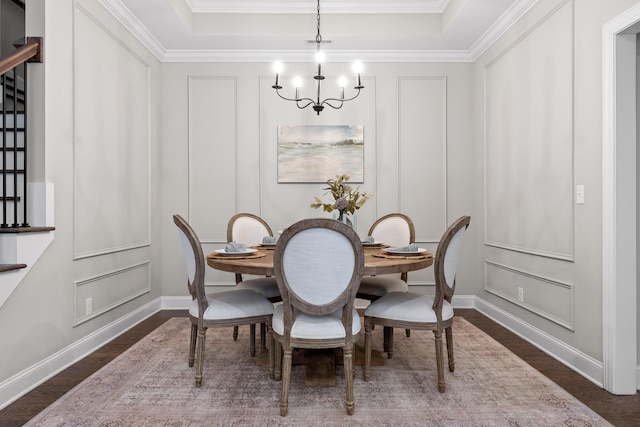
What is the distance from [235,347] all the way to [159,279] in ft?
5.46

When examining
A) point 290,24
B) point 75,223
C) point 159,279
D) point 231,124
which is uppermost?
point 290,24

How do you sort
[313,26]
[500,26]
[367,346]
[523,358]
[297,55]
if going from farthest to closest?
[297,55] < [313,26] < [500,26] < [523,358] < [367,346]

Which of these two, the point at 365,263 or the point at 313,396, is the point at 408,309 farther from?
the point at 313,396

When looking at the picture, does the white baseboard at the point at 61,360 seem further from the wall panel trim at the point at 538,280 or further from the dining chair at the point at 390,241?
the wall panel trim at the point at 538,280

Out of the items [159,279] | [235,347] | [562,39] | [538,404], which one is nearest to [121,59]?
[159,279]

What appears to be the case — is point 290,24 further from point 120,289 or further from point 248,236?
point 120,289

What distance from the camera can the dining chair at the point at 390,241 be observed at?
10.3ft

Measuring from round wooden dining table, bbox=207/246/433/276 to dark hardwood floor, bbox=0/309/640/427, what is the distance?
1121mm

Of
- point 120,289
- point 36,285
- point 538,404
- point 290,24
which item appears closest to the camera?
point 538,404

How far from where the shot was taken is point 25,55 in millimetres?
2385

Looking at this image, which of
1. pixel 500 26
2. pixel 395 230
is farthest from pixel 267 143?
pixel 500 26

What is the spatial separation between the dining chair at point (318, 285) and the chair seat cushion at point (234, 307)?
41 cm

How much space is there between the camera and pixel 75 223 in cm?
292

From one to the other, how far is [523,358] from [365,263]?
5.08 ft
